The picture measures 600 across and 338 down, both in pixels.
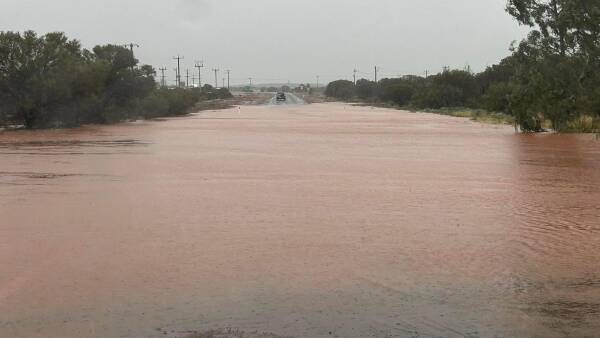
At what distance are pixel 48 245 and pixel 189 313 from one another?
445 cm

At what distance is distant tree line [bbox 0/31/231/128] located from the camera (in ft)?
148

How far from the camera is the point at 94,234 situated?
38.3 feet

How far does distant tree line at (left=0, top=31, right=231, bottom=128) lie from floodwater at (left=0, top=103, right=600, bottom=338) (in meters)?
24.2

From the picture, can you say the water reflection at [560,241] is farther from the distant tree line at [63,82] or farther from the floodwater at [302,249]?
the distant tree line at [63,82]

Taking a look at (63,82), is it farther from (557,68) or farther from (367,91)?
(367,91)

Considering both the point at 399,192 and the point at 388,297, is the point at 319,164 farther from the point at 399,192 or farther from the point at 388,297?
the point at 388,297

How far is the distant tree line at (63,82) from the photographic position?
1774 inches

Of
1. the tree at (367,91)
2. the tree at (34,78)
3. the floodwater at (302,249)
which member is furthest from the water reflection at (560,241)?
the tree at (367,91)

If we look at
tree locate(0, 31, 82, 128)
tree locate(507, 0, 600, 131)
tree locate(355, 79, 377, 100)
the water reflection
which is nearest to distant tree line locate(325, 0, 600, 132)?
tree locate(507, 0, 600, 131)

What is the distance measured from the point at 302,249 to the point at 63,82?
131ft

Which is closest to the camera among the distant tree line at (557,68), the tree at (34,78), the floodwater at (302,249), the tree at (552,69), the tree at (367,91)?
the floodwater at (302,249)

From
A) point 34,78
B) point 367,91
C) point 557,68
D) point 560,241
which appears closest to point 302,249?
point 560,241

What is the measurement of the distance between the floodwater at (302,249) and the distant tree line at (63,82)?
79.4ft

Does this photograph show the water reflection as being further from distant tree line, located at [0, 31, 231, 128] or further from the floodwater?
distant tree line, located at [0, 31, 231, 128]
